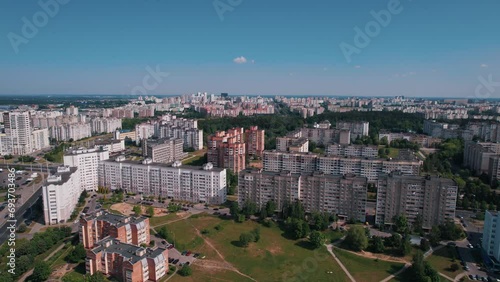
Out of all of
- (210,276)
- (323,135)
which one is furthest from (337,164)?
(210,276)

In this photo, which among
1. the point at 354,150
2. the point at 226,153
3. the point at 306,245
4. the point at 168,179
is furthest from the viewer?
the point at 354,150

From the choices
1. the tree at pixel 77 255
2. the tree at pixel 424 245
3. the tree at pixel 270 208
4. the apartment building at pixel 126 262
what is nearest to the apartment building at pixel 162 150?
the tree at pixel 270 208

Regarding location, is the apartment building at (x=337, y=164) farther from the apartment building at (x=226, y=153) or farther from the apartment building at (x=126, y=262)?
the apartment building at (x=126, y=262)

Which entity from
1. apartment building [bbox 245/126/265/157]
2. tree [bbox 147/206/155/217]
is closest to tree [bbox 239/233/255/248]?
tree [bbox 147/206/155/217]

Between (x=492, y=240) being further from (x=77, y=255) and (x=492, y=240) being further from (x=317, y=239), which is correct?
(x=77, y=255)

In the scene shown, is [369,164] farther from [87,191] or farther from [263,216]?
[87,191]

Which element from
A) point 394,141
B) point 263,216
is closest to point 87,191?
point 263,216
